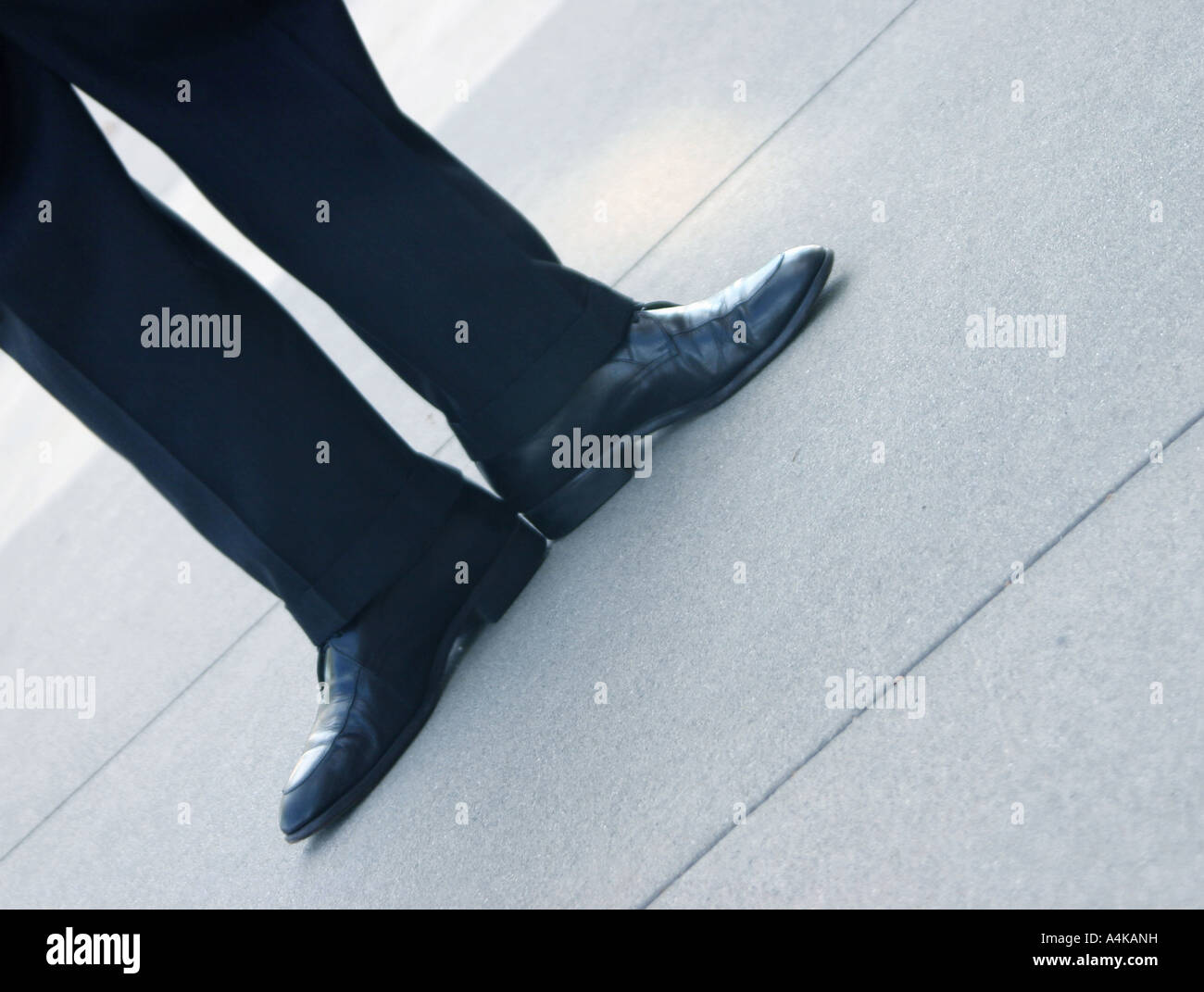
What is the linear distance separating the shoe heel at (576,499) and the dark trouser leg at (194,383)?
117mm

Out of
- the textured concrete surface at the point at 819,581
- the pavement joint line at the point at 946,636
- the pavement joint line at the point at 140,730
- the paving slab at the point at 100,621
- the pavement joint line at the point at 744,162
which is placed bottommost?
the pavement joint line at the point at 946,636

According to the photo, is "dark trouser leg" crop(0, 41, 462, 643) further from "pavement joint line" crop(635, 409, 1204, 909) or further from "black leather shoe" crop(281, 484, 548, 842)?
"pavement joint line" crop(635, 409, 1204, 909)

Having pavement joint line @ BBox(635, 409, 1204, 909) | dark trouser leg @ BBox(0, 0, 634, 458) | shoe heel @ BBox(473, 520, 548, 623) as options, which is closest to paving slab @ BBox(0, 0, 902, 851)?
shoe heel @ BBox(473, 520, 548, 623)

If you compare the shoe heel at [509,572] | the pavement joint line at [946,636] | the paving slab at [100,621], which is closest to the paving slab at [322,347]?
the paving slab at [100,621]

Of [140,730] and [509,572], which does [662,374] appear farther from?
[140,730]

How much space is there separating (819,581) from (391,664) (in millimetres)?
485

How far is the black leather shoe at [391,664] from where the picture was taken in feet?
4.51

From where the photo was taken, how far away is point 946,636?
1.08 metres

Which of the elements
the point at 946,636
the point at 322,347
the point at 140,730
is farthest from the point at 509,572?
the point at 322,347

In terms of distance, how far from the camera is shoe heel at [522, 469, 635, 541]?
1451mm

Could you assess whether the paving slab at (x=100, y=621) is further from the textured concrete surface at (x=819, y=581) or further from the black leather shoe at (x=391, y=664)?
the black leather shoe at (x=391, y=664)
